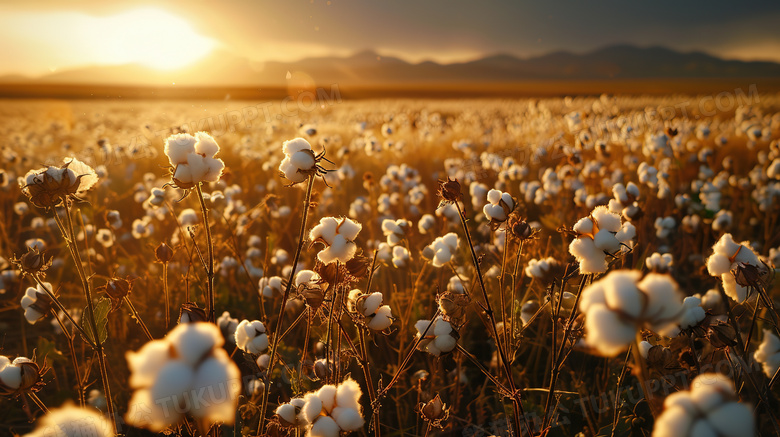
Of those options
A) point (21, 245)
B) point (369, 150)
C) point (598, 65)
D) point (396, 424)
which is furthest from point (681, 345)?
point (598, 65)

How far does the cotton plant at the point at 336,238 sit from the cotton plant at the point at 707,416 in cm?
89

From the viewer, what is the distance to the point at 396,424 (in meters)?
2.56

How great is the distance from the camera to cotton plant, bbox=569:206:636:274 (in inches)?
52.7

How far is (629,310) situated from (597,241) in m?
0.57

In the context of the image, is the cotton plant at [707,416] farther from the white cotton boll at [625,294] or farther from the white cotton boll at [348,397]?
the white cotton boll at [348,397]

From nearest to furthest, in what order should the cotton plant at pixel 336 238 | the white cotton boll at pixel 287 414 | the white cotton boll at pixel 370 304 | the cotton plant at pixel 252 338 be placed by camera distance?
the white cotton boll at pixel 287 414, the cotton plant at pixel 336 238, the white cotton boll at pixel 370 304, the cotton plant at pixel 252 338

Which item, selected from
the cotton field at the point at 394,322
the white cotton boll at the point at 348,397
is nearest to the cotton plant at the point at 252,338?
the cotton field at the point at 394,322

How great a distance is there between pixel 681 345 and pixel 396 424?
1488mm

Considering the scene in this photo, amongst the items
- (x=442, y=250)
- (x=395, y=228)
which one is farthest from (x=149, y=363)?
(x=395, y=228)

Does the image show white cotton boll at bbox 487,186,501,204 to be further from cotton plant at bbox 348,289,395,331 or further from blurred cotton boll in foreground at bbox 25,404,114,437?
blurred cotton boll in foreground at bbox 25,404,114,437

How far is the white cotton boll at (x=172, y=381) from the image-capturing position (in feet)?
2.36

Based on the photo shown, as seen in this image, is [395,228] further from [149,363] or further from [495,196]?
[149,363]

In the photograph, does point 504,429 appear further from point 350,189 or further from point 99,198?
point 99,198

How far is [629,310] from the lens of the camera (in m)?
0.81
